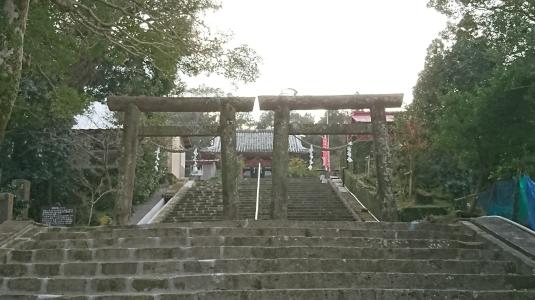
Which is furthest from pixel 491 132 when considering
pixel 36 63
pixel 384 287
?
pixel 36 63

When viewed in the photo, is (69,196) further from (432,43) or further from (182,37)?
(432,43)

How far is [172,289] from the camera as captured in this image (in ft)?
19.8

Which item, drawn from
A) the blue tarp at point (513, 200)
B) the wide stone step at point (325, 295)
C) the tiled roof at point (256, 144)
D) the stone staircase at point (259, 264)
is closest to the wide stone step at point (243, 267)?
the stone staircase at point (259, 264)

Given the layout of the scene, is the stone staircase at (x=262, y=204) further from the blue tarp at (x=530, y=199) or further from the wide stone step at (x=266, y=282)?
the wide stone step at (x=266, y=282)

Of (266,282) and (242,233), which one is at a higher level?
(242,233)

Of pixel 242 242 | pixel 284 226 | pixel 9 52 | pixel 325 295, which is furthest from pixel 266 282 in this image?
pixel 9 52

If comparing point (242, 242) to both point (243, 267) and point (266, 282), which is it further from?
point (266, 282)

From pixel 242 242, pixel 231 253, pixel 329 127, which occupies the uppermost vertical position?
pixel 329 127

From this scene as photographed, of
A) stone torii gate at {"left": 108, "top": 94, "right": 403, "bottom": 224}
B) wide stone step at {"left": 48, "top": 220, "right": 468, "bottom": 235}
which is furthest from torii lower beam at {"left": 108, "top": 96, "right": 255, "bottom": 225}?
wide stone step at {"left": 48, "top": 220, "right": 468, "bottom": 235}

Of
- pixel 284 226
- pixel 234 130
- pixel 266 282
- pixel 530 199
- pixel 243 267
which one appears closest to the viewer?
pixel 266 282

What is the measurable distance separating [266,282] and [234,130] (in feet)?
14.6

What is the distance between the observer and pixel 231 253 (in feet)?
23.0

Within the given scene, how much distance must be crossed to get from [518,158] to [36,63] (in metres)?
9.51

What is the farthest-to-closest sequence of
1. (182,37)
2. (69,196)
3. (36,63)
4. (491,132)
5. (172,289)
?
(69,196)
(182,37)
(36,63)
(491,132)
(172,289)
